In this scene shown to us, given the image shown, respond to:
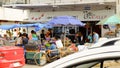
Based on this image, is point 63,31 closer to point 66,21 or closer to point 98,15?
point 98,15

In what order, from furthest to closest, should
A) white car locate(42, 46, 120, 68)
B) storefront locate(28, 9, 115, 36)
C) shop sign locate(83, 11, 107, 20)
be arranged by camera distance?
1. shop sign locate(83, 11, 107, 20)
2. storefront locate(28, 9, 115, 36)
3. white car locate(42, 46, 120, 68)

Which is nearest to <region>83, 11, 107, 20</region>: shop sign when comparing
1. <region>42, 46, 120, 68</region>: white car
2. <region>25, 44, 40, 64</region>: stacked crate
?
<region>25, 44, 40, 64</region>: stacked crate

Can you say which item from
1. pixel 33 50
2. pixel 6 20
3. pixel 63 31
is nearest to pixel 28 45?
pixel 33 50

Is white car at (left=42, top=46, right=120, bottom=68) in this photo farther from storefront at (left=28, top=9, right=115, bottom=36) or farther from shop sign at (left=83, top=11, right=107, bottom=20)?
shop sign at (left=83, top=11, right=107, bottom=20)

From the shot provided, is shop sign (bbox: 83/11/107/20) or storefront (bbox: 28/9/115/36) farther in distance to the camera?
shop sign (bbox: 83/11/107/20)

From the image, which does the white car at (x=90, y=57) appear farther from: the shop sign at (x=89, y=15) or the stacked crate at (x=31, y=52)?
the shop sign at (x=89, y=15)

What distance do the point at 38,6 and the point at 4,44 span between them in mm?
16370

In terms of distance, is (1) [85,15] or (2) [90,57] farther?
(1) [85,15]

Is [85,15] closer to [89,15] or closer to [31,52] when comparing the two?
[89,15]

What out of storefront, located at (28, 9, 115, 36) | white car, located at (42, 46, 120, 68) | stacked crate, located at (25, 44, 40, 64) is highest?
white car, located at (42, 46, 120, 68)

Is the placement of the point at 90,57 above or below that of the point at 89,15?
above

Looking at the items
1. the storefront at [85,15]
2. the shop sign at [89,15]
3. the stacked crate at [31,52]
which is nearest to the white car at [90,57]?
the stacked crate at [31,52]

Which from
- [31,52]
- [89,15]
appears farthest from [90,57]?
[89,15]

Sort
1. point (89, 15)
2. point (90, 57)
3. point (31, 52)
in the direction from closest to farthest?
point (90, 57), point (31, 52), point (89, 15)
